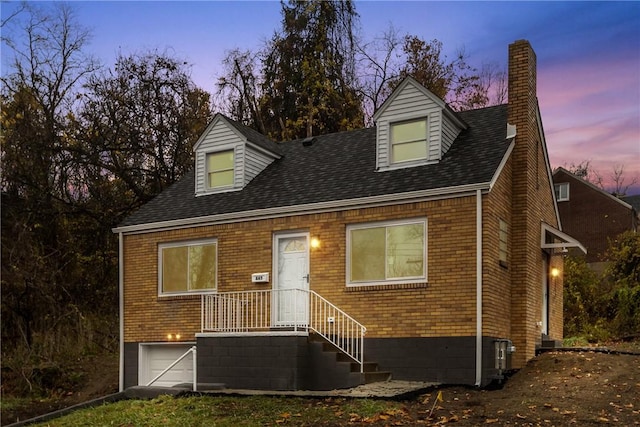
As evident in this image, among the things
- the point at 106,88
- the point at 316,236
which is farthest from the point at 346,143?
the point at 106,88

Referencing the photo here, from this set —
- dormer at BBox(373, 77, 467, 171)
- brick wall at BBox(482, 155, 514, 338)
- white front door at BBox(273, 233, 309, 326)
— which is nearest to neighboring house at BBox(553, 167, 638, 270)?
brick wall at BBox(482, 155, 514, 338)

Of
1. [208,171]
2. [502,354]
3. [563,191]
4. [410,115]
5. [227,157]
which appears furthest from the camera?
[563,191]

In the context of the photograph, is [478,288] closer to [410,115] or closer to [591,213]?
[410,115]

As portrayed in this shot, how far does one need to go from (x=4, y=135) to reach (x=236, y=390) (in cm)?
1518

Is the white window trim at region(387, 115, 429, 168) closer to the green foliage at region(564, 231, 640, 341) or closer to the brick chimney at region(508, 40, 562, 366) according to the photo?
the brick chimney at region(508, 40, 562, 366)

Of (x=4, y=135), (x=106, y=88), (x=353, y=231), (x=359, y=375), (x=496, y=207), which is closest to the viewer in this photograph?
(x=359, y=375)

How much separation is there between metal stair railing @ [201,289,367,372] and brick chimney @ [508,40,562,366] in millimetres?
3276

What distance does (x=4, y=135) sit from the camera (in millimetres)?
23156

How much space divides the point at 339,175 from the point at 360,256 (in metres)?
2.29

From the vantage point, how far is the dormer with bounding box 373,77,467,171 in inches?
541

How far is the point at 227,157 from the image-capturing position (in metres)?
16.6

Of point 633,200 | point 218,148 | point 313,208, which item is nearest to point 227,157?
point 218,148

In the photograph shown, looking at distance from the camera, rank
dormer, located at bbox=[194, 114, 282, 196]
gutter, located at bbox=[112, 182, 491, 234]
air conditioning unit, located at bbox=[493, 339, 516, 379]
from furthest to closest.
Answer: dormer, located at bbox=[194, 114, 282, 196], gutter, located at bbox=[112, 182, 491, 234], air conditioning unit, located at bbox=[493, 339, 516, 379]

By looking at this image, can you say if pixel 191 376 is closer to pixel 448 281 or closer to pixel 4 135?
A: pixel 448 281
